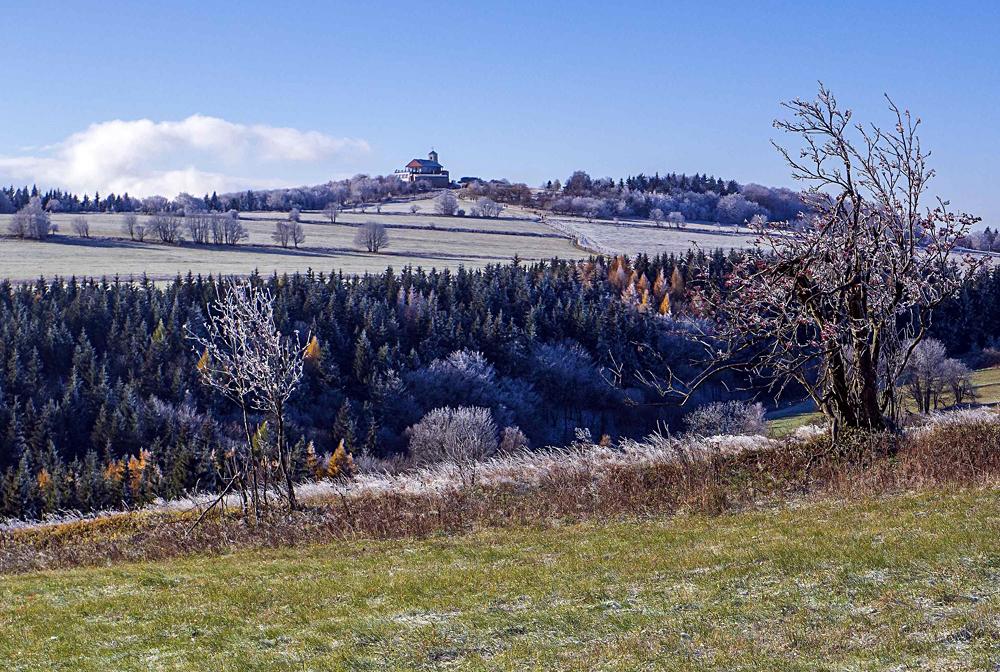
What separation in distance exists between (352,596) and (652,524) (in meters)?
5.70

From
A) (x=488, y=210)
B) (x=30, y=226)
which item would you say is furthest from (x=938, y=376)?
(x=30, y=226)

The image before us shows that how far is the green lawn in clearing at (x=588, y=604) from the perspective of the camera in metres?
8.87

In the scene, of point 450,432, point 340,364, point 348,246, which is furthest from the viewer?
point 348,246

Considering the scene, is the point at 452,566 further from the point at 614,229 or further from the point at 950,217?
the point at 614,229

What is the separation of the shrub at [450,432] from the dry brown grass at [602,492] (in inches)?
2214

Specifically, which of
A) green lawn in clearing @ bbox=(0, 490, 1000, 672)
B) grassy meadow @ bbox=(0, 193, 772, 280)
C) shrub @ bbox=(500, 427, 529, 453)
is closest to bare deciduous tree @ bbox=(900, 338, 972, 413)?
grassy meadow @ bbox=(0, 193, 772, 280)

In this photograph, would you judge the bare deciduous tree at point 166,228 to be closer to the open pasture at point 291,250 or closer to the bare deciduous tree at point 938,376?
the open pasture at point 291,250

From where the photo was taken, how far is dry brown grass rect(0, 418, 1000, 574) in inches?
638

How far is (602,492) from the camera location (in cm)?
1711

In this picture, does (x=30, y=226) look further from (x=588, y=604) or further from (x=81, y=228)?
(x=588, y=604)

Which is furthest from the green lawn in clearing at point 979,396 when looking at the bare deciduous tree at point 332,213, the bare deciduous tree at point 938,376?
the bare deciduous tree at point 332,213

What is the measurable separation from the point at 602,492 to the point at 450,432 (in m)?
63.8

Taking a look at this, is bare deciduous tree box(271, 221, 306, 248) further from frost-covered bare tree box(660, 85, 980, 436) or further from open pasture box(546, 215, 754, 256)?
frost-covered bare tree box(660, 85, 980, 436)

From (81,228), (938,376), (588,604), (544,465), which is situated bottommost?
(938,376)
